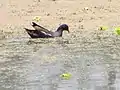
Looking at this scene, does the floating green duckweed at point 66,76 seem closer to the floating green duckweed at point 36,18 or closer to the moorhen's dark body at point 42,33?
the moorhen's dark body at point 42,33

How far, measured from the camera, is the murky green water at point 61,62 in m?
8.48

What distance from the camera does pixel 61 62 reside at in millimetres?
10023

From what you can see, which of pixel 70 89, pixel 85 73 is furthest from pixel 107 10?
pixel 70 89

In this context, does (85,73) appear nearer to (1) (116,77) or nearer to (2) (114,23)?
(1) (116,77)

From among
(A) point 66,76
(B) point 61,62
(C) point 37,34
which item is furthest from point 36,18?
(A) point 66,76

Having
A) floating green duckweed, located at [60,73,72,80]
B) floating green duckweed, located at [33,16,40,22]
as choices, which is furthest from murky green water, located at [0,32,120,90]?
floating green duckweed, located at [33,16,40,22]

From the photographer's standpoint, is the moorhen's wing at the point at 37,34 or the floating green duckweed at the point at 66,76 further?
the moorhen's wing at the point at 37,34

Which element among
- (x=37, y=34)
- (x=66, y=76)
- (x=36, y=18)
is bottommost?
(x=66, y=76)

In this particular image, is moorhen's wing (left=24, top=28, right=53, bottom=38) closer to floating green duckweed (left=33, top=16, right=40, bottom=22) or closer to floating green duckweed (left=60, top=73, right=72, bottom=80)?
floating green duckweed (left=33, top=16, right=40, bottom=22)

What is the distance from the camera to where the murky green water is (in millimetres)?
8477

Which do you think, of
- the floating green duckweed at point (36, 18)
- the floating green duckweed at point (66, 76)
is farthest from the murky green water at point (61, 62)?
the floating green duckweed at point (36, 18)

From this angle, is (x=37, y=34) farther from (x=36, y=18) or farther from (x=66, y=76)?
(x=66, y=76)

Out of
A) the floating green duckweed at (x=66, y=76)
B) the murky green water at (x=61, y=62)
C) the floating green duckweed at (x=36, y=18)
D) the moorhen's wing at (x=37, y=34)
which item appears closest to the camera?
the murky green water at (x=61, y=62)

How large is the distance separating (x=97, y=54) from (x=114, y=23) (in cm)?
430
